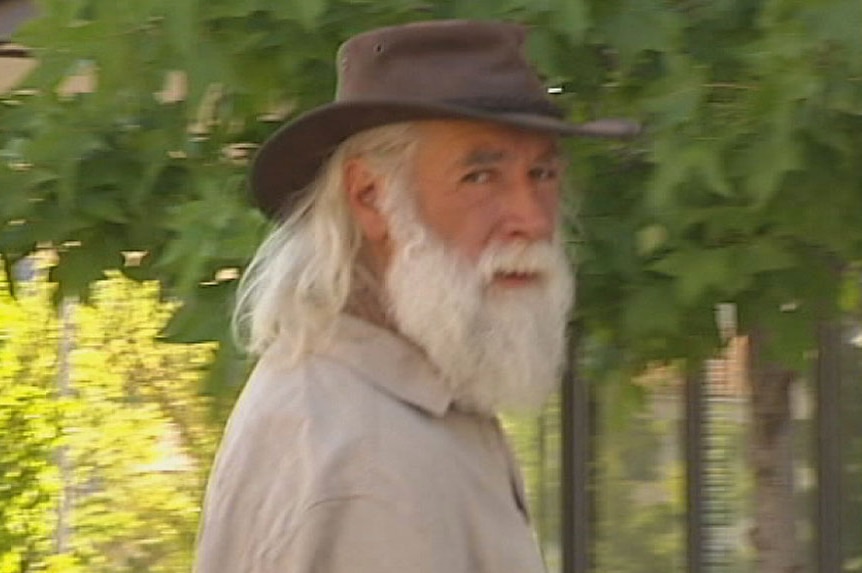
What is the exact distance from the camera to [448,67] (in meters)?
2.54

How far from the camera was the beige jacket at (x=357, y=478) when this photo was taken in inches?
89.7

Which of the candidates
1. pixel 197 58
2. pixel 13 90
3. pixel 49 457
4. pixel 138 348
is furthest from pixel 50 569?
pixel 197 58

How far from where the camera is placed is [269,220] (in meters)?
2.83

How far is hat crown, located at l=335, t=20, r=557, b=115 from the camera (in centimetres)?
251

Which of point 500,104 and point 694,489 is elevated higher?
point 500,104

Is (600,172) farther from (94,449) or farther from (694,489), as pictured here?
(94,449)

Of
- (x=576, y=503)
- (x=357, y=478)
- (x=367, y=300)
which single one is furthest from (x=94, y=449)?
(x=357, y=478)

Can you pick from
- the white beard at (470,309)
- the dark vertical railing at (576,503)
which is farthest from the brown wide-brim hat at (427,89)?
the dark vertical railing at (576,503)

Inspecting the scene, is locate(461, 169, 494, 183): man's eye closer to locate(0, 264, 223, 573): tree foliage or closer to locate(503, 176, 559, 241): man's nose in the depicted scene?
locate(503, 176, 559, 241): man's nose

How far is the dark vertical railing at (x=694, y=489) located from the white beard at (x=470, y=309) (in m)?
3.03

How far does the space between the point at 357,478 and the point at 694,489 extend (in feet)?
11.4

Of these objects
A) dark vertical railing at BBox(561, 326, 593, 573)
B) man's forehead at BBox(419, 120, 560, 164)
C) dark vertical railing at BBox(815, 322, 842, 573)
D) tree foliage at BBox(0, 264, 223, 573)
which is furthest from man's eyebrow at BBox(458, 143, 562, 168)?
tree foliage at BBox(0, 264, 223, 573)

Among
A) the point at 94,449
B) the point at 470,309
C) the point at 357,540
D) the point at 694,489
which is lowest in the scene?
the point at 94,449

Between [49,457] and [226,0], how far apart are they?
426cm
